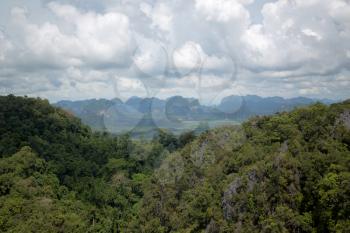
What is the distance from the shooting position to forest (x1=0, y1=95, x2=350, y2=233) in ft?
171

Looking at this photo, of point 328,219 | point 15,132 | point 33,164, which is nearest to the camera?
point 328,219

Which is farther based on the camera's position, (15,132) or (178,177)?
(15,132)

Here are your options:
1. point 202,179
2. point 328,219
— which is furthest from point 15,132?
point 328,219

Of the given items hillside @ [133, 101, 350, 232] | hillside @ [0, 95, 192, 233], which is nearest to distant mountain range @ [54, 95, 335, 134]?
hillside @ [0, 95, 192, 233]

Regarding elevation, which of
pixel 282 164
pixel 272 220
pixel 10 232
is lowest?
pixel 10 232

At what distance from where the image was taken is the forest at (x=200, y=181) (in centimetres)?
5212

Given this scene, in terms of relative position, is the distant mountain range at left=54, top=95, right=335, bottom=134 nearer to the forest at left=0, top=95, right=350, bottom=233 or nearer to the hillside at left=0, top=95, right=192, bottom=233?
the hillside at left=0, top=95, right=192, bottom=233

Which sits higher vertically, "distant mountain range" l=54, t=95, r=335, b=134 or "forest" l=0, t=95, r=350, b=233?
"distant mountain range" l=54, t=95, r=335, b=134

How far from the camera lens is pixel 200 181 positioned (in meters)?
66.3

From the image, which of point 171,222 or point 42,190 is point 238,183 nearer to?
point 171,222

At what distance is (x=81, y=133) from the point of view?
352 ft

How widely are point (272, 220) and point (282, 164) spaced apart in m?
8.49

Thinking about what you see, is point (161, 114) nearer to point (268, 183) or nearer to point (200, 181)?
point (200, 181)

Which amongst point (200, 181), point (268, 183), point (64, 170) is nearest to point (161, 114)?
point (200, 181)
